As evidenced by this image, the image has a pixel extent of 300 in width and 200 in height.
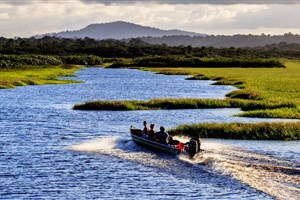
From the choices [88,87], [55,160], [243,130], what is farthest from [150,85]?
[55,160]

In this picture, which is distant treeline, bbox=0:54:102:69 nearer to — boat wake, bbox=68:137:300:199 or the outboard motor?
boat wake, bbox=68:137:300:199

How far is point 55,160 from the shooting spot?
1405 inches

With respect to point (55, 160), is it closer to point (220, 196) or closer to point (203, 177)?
point (203, 177)

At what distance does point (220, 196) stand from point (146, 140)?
43.7 feet

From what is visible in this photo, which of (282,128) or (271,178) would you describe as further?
(282,128)

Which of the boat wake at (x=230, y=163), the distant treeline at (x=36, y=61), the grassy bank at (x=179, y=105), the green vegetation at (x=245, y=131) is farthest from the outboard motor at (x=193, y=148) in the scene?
the distant treeline at (x=36, y=61)

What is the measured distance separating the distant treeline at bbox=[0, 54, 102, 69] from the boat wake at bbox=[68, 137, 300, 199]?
93406 mm

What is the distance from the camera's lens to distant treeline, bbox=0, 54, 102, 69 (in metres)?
137

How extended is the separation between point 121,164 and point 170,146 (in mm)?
4086

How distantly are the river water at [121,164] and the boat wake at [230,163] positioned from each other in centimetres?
4

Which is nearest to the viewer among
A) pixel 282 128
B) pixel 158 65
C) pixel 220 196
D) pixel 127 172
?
pixel 220 196

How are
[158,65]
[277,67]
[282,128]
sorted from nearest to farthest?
[282,128], [277,67], [158,65]

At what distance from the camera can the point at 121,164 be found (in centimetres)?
3466

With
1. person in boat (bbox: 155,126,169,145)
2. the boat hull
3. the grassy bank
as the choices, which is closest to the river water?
the boat hull
